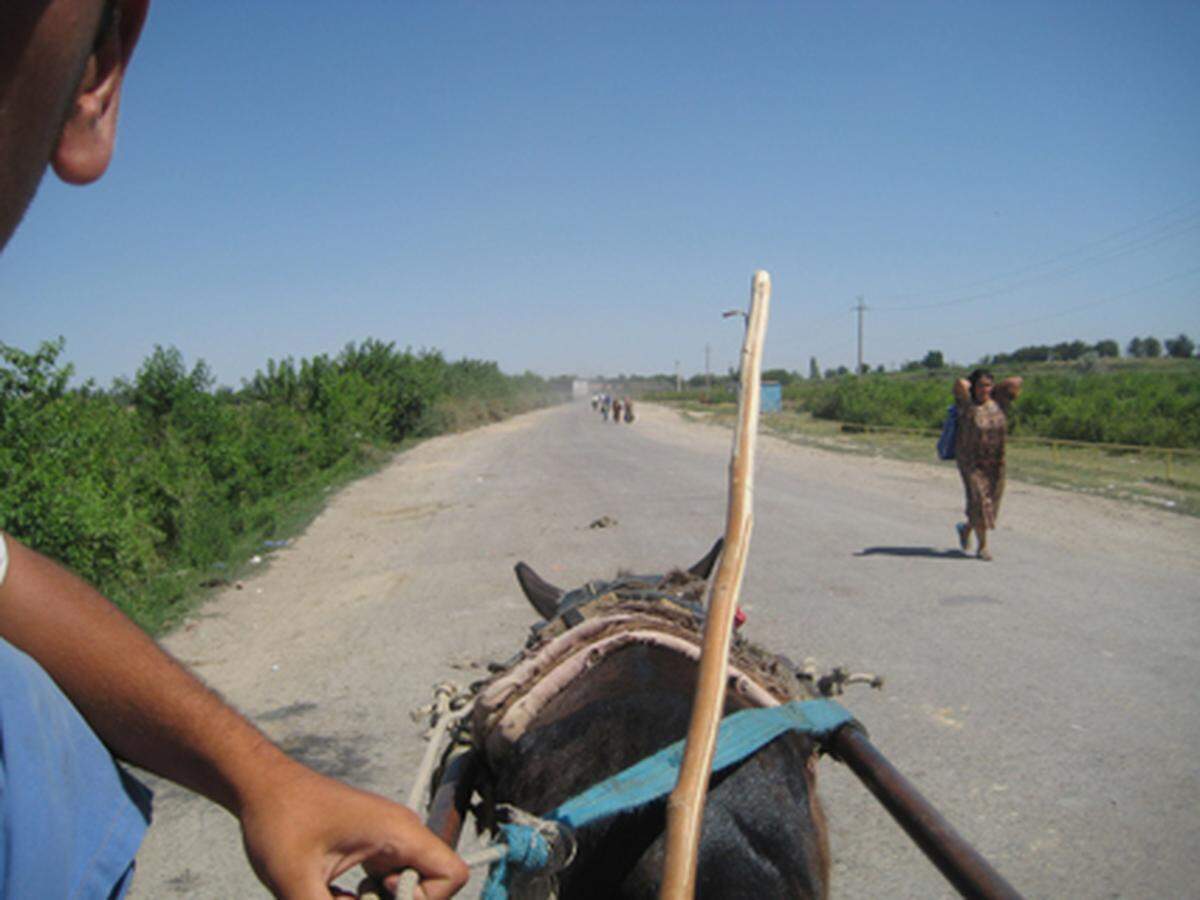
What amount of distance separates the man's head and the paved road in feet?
11.6

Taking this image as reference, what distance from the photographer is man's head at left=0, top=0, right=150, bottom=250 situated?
573mm

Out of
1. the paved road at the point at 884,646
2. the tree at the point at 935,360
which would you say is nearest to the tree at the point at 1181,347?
the tree at the point at 935,360

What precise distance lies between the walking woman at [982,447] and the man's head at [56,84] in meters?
9.36

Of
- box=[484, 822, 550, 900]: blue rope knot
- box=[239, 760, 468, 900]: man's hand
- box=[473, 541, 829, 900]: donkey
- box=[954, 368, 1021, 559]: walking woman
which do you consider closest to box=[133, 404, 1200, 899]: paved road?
box=[954, 368, 1021, 559]: walking woman

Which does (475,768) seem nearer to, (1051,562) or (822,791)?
(822,791)

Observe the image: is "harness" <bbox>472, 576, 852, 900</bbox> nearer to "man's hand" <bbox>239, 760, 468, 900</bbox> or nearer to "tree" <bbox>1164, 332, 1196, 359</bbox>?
"man's hand" <bbox>239, 760, 468, 900</bbox>

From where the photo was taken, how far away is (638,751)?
167 centimetres

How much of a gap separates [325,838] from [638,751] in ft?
2.78

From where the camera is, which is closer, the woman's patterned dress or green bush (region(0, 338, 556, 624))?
green bush (region(0, 338, 556, 624))

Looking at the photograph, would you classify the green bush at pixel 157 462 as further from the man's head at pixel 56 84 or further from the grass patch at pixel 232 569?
the man's head at pixel 56 84

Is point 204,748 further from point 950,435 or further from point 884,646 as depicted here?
point 950,435

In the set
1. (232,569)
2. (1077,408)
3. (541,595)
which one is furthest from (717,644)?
(1077,408)

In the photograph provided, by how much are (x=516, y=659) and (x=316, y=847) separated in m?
1.49

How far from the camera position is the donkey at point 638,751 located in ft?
4.78
